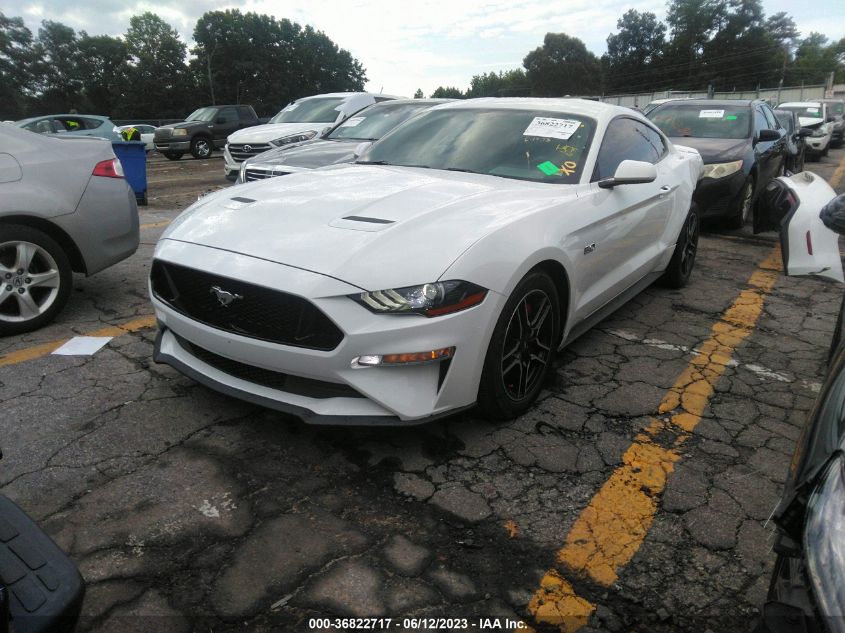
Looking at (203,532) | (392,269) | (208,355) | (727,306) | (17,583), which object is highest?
(392,269)

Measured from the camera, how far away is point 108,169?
434 cm

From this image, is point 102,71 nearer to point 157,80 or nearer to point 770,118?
point 157,80

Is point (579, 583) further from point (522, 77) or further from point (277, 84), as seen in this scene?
point (522, 77)

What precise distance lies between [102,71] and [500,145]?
74430 millimetres

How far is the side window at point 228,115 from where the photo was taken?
2053 centimetres

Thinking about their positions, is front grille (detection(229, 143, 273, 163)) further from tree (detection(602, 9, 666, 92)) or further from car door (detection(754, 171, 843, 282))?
tree (detection(602, 9, 666, 92))

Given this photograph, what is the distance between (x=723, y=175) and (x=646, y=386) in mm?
5035

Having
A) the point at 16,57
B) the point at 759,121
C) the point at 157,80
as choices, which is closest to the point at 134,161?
the point at 759,121

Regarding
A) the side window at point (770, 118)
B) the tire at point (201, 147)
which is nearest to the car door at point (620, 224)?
the side window at point (770, 118)

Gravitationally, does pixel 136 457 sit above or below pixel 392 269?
below

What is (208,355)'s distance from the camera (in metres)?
2.83

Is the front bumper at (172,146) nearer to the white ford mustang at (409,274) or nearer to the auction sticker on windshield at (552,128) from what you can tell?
the white ford mustang at (409,274)

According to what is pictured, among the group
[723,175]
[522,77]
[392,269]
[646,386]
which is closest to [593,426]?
[646,386]

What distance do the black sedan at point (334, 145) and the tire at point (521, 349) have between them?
3.21m
